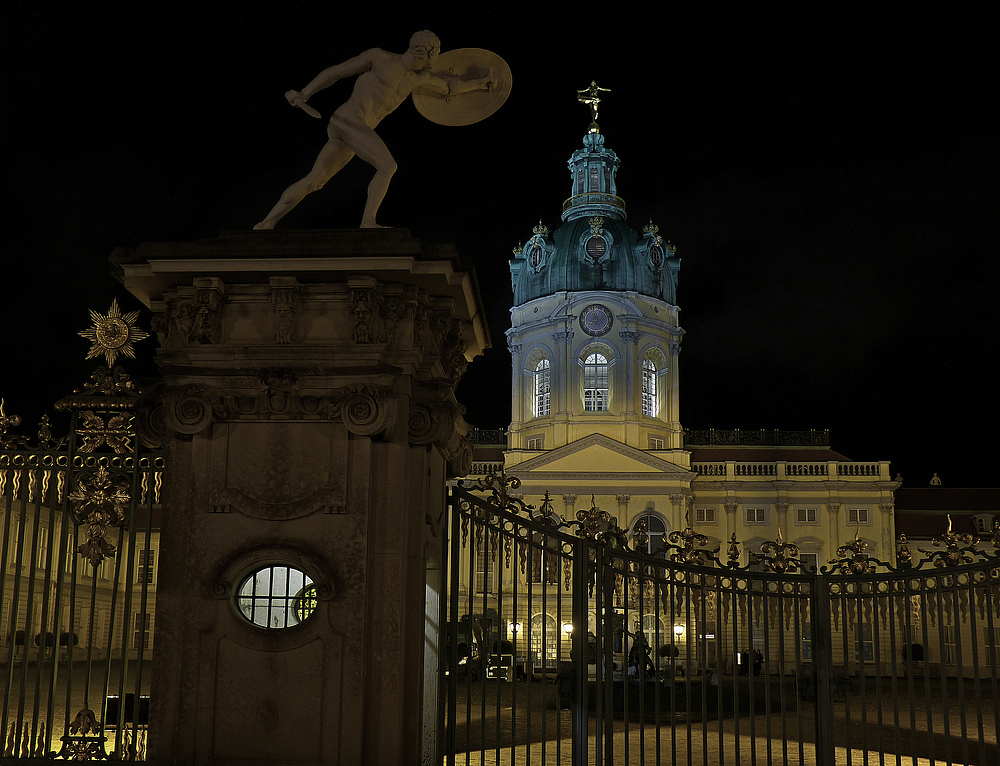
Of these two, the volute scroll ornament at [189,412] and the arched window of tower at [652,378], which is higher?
the arched window of tower at [652,378]

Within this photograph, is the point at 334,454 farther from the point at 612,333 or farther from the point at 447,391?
the point at 612,333

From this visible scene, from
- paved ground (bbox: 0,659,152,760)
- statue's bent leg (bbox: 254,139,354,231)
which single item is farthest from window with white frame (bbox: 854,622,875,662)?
paved ground (bbox: 0,659,152,760)

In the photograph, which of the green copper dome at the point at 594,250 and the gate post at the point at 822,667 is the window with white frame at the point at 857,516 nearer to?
the green copper dome at the point at 594,250

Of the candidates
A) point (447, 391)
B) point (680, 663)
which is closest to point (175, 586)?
point (447, 391)

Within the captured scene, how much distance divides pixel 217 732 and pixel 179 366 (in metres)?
2.25

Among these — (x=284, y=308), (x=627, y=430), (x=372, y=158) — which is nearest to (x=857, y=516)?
(x=627, y=430)

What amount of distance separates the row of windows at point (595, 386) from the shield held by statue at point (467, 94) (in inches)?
1647

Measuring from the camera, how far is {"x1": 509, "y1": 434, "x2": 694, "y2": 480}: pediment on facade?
4541 centimetres

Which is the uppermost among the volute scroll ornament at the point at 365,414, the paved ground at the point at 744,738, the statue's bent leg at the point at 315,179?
the statue's bent leg at the point at 315,179

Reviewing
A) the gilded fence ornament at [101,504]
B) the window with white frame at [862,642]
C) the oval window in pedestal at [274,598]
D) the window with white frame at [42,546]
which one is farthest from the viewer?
the window with white frame at [42,546]

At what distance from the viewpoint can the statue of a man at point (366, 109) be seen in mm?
7180

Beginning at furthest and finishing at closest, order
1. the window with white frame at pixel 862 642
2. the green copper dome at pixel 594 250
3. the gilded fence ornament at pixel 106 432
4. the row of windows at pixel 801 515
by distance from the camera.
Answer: the green copper dome at pixel 594 250, the row of windows at pixel 801 515, the gilded fence ornament at pixel 106 432, the window with white frame at pixel 862 642

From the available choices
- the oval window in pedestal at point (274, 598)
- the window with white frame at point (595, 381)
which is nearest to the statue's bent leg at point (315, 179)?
the oval window in pedestal at point (274, 598)

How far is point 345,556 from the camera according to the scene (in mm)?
6688
